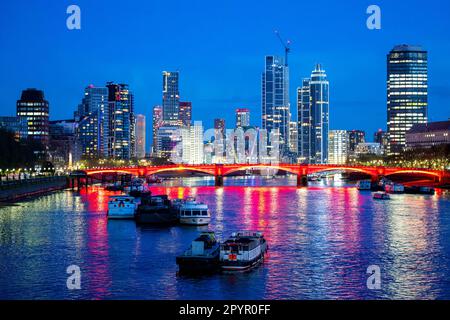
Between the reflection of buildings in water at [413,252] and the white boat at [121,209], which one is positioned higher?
the white boat at [121,209]

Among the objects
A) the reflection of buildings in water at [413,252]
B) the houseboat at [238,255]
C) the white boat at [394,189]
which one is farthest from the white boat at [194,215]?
the white boat at [394,189]

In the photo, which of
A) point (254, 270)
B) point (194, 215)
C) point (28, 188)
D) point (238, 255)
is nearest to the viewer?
point (238, 255)

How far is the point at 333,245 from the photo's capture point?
53.4m

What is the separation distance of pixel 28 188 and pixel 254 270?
247 ft

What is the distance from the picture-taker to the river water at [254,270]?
37844 millimetres

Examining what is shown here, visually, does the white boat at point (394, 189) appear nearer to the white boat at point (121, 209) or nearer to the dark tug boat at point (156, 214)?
the dark tug boat at point (156, 214)

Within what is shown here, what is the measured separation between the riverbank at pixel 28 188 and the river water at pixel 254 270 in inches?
606

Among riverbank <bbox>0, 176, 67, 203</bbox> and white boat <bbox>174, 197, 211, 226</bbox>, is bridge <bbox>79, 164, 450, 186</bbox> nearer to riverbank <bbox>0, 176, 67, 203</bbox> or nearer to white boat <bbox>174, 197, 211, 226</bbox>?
riverbank <bbox>0, 176, 67, 203</bbox>

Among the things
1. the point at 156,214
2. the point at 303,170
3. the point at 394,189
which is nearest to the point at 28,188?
the point at 156,214

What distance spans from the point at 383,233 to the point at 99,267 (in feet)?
85.5

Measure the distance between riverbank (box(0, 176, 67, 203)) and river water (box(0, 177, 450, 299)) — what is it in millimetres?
15403

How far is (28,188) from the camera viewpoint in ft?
365

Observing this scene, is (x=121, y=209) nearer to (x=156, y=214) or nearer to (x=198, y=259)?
Answer: (x=156, y=214)
